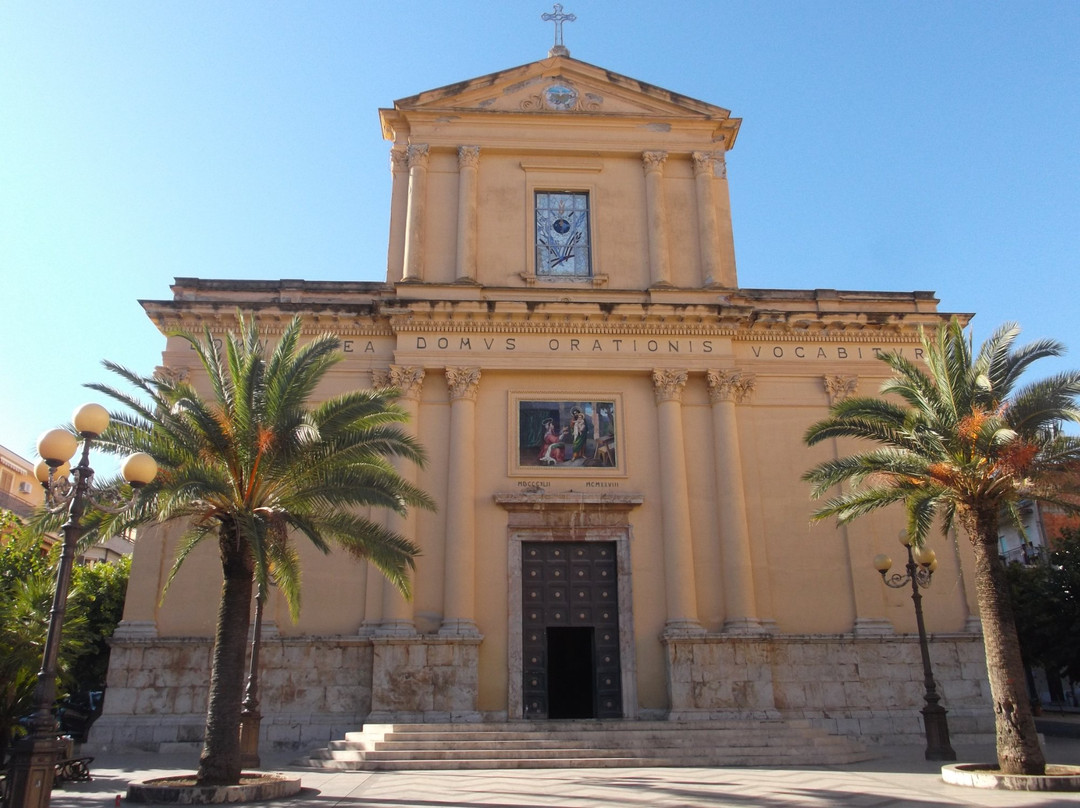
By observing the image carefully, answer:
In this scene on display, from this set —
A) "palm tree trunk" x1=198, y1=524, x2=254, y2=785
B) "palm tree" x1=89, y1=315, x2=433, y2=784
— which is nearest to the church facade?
"palm tree" x1=89, y1=315, x2=433, y2=784

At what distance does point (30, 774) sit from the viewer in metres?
8.42

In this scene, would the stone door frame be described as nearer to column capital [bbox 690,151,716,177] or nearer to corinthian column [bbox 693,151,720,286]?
corinthian column [bbox 693,151,720,286]

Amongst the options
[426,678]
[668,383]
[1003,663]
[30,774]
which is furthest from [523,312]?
Answer: [30,774]

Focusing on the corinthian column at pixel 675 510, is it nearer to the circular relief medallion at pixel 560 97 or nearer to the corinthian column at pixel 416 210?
the corinthian column at pixel 416 210

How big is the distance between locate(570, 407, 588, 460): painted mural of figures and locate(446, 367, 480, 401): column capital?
2164 mm

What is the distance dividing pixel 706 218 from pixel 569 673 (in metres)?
10.9

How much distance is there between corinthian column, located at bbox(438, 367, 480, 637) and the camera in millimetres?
17844

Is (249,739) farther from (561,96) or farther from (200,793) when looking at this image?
(561,96)

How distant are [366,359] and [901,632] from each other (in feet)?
41.0

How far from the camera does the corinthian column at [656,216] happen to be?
2084 centimetres

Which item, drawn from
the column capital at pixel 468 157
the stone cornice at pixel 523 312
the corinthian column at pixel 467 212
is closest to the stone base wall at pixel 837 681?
the stone cornice at pixel 523 312

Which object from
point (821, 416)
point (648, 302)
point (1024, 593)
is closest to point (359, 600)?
point (648, 302)

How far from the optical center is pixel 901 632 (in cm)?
1862

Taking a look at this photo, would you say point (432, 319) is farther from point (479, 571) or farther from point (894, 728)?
point (894, 728)
